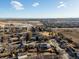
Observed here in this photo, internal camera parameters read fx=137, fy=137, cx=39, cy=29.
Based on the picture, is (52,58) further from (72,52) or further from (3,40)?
(3,40)

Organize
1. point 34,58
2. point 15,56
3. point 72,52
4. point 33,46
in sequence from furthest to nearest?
point 33,46
point 72,52
point 15,56
point 34,58

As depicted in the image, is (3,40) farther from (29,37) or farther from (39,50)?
(39,50)

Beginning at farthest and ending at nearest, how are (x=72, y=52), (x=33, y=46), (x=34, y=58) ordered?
(x=33, y=46) < (x=72, y=52) < (x=34, y=58)

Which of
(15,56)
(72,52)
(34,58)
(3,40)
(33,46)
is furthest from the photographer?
(3,40)

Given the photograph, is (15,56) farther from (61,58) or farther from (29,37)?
(29,37)

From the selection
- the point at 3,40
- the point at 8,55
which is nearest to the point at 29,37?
the point at 3,40

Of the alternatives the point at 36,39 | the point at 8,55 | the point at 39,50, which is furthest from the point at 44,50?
the point at 36,39

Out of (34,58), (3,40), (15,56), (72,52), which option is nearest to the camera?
(34,58)

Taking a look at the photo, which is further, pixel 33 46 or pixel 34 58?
pixel 33 46
